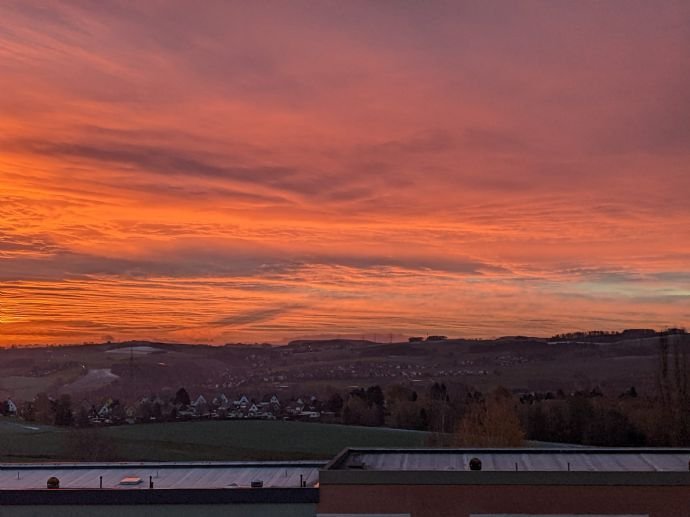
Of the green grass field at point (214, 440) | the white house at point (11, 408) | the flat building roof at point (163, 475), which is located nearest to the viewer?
the flat building roof at point (163, 475)

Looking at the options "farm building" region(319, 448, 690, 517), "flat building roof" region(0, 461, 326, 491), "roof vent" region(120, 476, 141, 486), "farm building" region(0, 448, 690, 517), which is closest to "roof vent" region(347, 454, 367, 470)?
"flat building roof" region(0, 461, 326, 491)

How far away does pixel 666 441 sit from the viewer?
70.0 metres

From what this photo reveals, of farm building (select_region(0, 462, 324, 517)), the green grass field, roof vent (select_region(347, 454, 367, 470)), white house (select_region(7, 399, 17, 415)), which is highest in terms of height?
roof vent (select_region(347, 454, 367, 470))

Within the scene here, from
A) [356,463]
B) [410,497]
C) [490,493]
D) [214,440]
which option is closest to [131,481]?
[356,463]

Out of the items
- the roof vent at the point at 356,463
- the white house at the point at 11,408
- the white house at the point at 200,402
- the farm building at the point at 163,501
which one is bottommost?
the white house at the point at 11,408

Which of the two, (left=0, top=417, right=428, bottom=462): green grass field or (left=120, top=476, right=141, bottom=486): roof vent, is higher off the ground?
(left=120, top=476, right=141, bottom=486): roof vent

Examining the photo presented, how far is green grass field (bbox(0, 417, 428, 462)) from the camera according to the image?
74.8m

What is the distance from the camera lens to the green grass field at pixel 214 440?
74812 mm

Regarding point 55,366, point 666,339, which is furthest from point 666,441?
point 55,366

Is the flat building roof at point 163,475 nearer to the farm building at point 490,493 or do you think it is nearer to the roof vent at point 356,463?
the roof vent at point 356,463

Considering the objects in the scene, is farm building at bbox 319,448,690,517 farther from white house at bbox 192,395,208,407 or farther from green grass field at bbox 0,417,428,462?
white house at bbox 192,395,208,407

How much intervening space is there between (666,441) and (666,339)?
53.1 feet

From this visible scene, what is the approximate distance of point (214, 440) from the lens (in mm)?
82062

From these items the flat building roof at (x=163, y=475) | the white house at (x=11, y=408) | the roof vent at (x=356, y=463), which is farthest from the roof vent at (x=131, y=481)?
the white house at (x=11, y=408)
